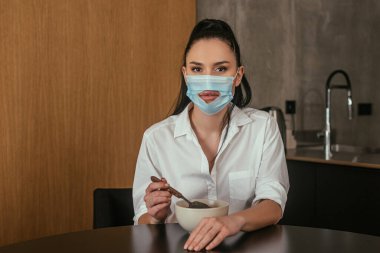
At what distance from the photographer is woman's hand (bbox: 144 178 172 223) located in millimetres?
1343

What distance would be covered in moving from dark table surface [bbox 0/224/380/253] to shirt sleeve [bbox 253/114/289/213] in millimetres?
254

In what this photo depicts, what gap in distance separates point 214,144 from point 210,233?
2.01ft

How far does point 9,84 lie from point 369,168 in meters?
1.74

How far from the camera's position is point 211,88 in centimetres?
Answer: 155

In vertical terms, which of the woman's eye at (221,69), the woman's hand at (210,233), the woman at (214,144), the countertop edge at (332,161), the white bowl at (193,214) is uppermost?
the woman's eye at (221,69)

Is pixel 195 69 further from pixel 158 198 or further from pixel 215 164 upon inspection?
pixel 158 198

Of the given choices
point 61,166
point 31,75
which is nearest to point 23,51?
point 31,75

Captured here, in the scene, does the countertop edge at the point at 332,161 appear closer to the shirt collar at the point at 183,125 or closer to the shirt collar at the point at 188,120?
the shirt collar at the point at 188,120

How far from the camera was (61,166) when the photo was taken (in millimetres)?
2400

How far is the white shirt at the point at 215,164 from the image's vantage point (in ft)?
5.41

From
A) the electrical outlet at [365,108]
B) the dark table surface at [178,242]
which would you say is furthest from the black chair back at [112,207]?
the electrical outlet at [365,108]

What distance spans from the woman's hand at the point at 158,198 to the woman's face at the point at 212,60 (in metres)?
0.34

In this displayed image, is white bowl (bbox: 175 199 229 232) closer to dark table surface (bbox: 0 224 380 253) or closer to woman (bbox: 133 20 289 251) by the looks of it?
dark table surface (bbox: 0 224 380 253)

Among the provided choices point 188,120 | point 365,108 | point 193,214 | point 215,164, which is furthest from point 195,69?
point 365,108
